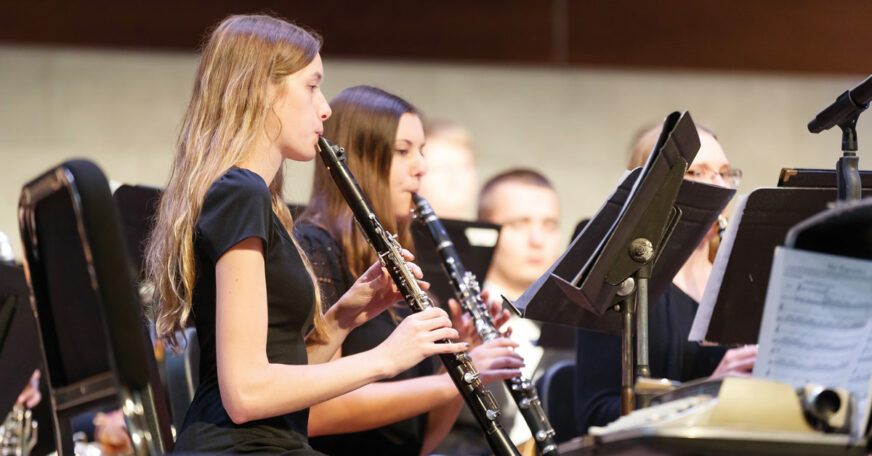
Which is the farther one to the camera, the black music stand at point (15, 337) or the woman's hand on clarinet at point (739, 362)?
the woman's hand on clarinet at point (739, 362)

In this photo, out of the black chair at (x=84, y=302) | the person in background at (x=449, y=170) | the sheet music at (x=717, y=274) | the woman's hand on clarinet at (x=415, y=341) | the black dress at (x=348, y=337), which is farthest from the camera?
the person in background at (x=449, y=170)

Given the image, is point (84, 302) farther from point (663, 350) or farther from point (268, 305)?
point (663, 350)

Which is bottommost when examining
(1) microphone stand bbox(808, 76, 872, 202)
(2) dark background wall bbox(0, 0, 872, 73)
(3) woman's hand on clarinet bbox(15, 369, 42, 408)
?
(3) woman's hand on clarinet bbox(15, 369, 42, 408)

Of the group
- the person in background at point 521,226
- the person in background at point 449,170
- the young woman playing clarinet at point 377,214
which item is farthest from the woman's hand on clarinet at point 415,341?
the person in background at point 449,170

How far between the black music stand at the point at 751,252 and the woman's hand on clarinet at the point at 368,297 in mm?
553

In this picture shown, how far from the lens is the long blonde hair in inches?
66.0

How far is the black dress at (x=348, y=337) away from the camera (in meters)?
2.26

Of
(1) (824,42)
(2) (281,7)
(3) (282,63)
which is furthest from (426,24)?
(3) (282,63)

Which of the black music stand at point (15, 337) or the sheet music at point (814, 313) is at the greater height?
the sheet music at point (814, 313)

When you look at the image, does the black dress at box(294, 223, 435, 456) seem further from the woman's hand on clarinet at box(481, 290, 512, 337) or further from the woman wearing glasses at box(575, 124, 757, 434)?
the woman wearing glasses at box(575, 124, 757, 434)

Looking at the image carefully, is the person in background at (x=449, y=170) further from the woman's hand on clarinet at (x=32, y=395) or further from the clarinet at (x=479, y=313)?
the woman's hand on clarinet at (x=32, y=395)

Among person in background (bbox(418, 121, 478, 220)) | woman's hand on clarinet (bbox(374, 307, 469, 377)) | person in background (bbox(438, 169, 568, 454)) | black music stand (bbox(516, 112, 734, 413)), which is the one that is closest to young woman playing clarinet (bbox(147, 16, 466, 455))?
woman's hand on clarinet (bbox(374, 307, 469, 377))

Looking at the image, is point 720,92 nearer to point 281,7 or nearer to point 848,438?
point 281,7

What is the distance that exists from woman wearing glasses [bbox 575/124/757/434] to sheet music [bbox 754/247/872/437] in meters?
1.18
